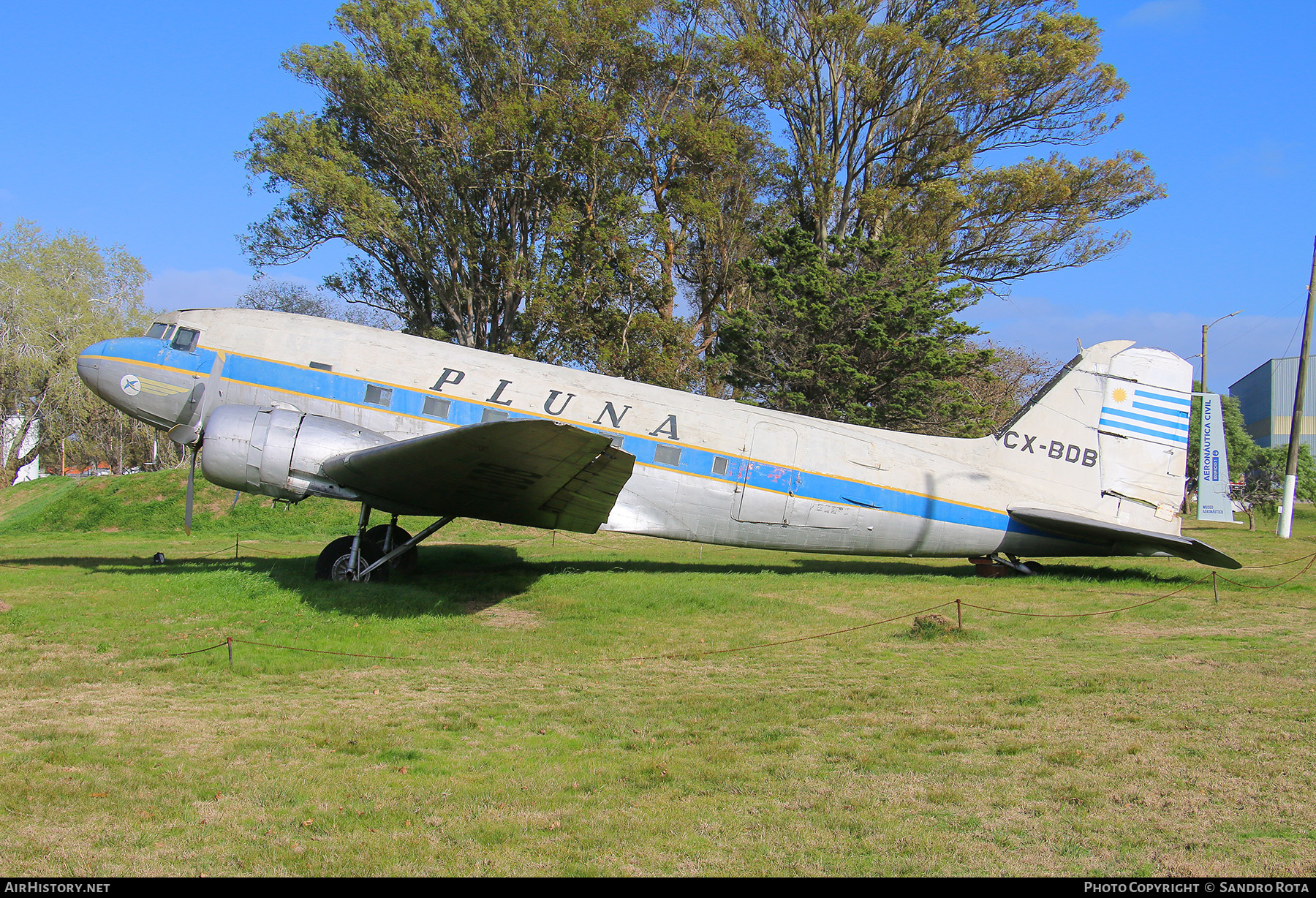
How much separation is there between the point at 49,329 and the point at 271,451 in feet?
104

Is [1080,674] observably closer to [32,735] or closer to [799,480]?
[799,480]

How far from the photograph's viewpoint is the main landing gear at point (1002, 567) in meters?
13.5

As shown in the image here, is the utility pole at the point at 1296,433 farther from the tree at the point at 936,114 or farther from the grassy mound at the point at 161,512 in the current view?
the grassy mound at the point at 161,512

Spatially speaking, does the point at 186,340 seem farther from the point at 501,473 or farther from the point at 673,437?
the point at 673,437

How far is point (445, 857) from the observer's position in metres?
3.80

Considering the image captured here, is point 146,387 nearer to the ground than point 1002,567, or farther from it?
farther from it

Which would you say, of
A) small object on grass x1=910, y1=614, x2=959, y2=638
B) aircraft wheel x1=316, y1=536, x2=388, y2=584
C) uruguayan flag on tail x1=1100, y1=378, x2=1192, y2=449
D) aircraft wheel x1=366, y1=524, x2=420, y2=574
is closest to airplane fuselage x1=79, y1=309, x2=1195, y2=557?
uruguayan flag on tail x1=1100, y1=378, x2=1192, y2=449

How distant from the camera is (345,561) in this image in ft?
37.3

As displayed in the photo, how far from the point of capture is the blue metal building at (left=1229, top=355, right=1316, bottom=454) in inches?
2274

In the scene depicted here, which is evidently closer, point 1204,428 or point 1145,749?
point 1145,749

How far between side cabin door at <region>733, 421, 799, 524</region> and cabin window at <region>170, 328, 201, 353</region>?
27.9 feet

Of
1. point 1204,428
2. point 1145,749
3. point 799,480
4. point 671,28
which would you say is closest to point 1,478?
point 671,28

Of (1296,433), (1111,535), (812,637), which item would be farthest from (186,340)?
(1296,433)
